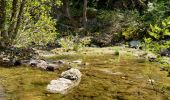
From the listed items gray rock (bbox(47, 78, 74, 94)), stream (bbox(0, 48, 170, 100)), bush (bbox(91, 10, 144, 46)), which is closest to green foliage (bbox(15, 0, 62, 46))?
stream (bbox(0, 48, 170, 100))

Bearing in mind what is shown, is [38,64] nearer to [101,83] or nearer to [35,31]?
[35,31]

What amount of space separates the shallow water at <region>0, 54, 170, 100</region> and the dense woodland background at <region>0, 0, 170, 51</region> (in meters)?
1.55

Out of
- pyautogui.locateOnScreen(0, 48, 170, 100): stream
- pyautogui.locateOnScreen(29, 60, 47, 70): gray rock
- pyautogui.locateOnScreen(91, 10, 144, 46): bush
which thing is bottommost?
pyautogui.locateOnScreen(0, 48, 170, 100): stream

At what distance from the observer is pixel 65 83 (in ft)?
38.3

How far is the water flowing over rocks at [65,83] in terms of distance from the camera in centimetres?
1096

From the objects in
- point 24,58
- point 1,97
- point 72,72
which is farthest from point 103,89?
point 24,58

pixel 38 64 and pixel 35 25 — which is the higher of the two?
pixel 35 25

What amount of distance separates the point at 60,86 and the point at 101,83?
5.46ft

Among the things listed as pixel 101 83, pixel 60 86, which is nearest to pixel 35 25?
pixel 101 83

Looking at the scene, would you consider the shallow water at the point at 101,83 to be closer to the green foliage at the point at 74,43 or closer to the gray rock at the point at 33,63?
the gray rock at the point at 33,63

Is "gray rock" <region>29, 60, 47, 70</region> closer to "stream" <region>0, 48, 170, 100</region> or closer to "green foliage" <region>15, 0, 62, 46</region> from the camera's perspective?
"stream" <region>0, 48, 170, 100</region>

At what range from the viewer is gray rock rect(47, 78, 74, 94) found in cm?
1088

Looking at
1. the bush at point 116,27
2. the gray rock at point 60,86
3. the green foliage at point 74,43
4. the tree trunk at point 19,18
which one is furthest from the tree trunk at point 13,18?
the bush at point 116,27

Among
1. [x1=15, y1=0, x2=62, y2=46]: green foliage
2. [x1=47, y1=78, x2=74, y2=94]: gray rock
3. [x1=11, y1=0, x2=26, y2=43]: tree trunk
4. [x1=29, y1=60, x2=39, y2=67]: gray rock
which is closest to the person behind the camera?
[x1=47, y1=78, x2=74, y2=94]: gray rock
